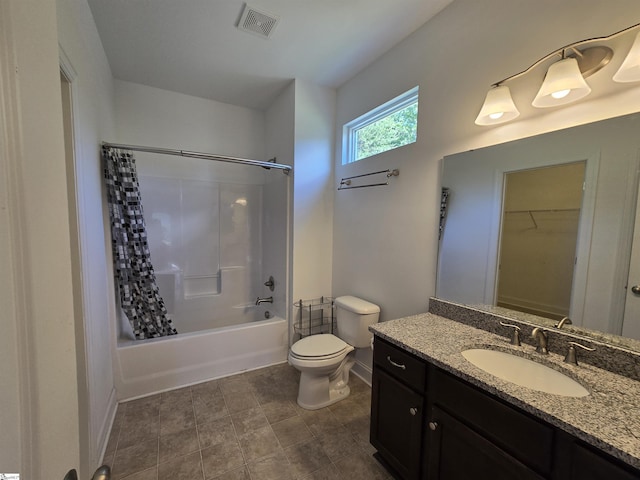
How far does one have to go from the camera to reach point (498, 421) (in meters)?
0.97

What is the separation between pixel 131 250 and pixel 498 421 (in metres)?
2.54

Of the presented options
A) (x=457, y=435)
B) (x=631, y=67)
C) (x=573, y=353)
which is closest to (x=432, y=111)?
(x=631, y=67)

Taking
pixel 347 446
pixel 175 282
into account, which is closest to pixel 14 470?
pixel 347 446

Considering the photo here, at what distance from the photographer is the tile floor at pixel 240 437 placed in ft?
4.97

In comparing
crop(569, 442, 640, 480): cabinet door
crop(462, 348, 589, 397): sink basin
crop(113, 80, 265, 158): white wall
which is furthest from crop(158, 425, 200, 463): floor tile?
crop(113, 80, 265, 158): white wall

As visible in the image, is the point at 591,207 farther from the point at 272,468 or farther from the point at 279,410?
the point at 279,410

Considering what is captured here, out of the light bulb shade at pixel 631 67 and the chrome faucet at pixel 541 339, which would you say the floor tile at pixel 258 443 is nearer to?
the chrome faucet at pixel 541 339

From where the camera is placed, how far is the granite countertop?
0.75 meters

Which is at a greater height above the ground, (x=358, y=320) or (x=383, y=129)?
(x=383, y=129)

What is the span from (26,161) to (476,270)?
73.4 inches

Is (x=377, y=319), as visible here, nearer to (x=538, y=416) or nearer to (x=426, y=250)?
(x=426, y=250)

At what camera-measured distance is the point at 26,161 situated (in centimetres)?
39

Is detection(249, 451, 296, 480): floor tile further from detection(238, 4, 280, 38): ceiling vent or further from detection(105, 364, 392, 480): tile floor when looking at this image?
detection(238, 4, 280, 38): ceiling vent

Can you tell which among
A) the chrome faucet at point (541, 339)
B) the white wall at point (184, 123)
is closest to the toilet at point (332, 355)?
the chrome faucet at point (541, 339)
